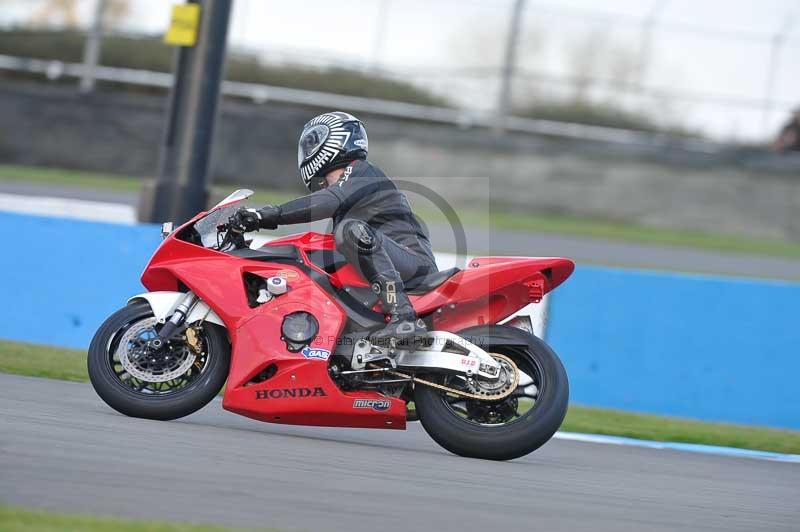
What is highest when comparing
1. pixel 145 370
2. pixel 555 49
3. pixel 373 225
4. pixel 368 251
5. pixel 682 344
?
pixel 555 49

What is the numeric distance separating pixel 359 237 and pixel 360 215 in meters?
0.33

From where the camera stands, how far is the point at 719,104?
1856 centimetres

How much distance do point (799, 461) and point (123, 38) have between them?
45.5 ft

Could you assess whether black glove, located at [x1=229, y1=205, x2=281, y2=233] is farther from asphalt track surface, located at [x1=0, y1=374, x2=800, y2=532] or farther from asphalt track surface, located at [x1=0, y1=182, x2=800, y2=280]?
asphalt track surface, located at [x1=0, y1=182, x2=800, y2=280]

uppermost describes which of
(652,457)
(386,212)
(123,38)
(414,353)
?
A: (123,38)

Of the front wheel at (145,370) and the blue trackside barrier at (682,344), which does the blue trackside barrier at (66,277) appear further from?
the front wheel at (145,370)

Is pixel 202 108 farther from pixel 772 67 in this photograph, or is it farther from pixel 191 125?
pixel 772 67

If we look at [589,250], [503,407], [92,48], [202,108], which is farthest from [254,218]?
[92,48]

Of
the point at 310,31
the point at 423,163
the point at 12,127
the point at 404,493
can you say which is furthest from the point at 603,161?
the point at 404,493

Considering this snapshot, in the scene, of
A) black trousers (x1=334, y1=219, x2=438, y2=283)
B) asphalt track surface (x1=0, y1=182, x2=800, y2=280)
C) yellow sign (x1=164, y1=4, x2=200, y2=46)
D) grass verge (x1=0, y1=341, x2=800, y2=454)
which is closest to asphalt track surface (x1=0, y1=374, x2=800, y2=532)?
black trousers (x1=334, y1=219, x2=438, y2=283)

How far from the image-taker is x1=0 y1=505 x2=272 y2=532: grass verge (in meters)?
3.64

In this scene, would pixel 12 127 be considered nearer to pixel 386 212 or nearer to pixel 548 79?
pixel 548 79

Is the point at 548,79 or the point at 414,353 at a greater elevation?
the point at 548,79

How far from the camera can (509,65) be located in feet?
60.9
